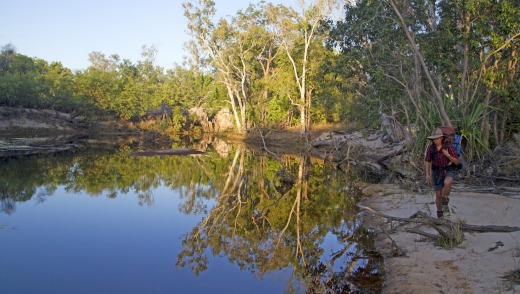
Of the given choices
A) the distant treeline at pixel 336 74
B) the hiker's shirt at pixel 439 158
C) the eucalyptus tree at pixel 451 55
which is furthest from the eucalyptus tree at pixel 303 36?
the hiker's shirt at pixel 439 158

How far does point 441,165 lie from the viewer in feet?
25.2

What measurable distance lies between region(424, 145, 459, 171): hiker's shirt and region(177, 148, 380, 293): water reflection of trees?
207cm

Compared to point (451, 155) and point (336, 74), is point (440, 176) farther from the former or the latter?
point (336, 74)

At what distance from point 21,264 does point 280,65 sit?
1263 inches

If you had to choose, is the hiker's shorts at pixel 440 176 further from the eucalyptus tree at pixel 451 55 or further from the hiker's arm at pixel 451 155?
the eucalyptus tree at pixel 451 55

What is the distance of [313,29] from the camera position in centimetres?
2983

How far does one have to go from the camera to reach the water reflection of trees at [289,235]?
22.8 ft

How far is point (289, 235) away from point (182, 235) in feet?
8.04

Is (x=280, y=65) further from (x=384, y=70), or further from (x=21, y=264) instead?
(x=21, y=264)

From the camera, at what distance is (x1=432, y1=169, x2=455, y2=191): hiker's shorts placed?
25.0 ft

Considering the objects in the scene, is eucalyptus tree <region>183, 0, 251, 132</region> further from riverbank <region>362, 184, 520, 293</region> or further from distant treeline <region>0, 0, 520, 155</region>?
riverbank <region>362, 184, 520, 293</region>

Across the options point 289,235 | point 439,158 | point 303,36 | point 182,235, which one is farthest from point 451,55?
point 303,36

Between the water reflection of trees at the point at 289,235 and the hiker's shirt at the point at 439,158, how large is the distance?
2066 mm

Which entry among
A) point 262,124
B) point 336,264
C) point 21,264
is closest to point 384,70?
point 336,264
